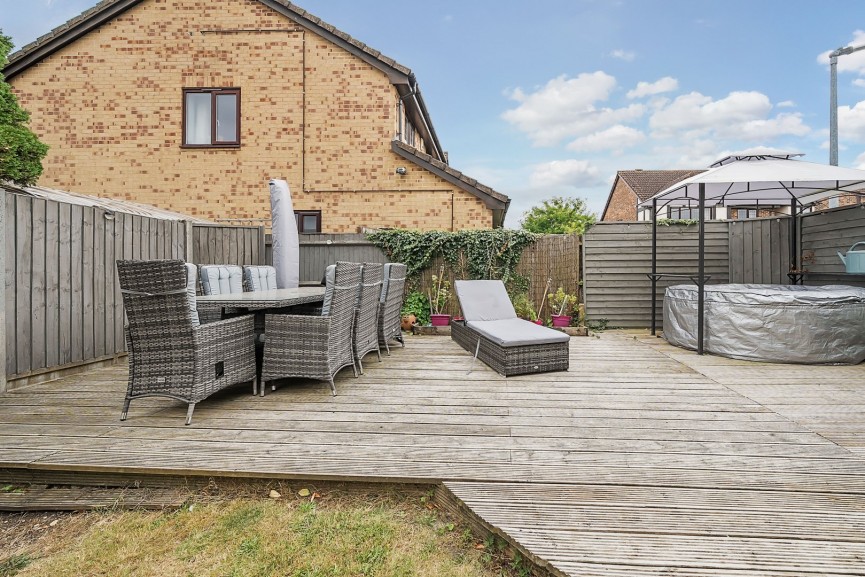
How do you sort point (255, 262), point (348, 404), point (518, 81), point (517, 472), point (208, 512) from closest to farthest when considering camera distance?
1. point (208, 512)
2. point (517, 472)
3. point (348, 404)
4. point (255, 262)
5. point (518, 81)

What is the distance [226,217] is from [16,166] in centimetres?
455

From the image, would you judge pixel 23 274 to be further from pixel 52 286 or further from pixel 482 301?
pixel 482 301

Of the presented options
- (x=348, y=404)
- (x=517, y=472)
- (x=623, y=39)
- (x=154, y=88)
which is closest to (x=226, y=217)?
(x=154, y=88)

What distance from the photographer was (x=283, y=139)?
9.17 meters

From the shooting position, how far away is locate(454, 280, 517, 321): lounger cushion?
18.0ft

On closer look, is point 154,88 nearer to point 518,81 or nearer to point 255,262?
point 255,262

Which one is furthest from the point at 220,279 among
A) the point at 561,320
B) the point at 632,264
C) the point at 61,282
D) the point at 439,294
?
the point at 632,264

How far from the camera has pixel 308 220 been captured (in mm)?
9328

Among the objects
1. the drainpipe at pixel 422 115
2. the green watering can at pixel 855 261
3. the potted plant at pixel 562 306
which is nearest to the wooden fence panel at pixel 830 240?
the green watering can at pixel 855 261

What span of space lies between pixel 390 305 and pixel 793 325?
4.41 metres

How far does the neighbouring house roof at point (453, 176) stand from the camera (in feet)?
29.3

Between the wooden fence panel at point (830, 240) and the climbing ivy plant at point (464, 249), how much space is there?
159 inches

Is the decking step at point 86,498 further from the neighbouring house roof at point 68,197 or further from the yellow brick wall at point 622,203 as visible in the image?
the yellow brick wall at point 622,203

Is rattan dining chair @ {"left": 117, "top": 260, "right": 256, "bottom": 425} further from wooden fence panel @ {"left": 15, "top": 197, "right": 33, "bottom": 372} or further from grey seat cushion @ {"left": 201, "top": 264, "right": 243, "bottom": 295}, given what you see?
grey seat cushion @ {"left": 201, "top": 264, "right": 243, "bottom": 295}
